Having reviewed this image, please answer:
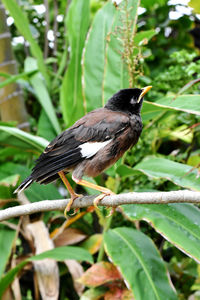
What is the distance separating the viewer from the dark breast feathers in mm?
1411

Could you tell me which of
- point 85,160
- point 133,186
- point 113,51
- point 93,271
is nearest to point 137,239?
point 93,271

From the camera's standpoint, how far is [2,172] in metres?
2.51

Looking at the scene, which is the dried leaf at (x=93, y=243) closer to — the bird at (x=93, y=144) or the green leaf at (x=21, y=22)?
the bird at (x=93, y=144)

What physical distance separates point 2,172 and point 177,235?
4.04 feet

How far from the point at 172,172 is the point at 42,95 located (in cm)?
113

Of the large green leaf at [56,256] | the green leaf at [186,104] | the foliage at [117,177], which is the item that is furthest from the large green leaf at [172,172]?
the large green leaf at [56,256]

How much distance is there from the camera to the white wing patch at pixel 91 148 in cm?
143

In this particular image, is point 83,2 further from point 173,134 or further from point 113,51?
point 173,134

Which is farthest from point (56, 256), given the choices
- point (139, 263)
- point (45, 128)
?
point (45, 128)

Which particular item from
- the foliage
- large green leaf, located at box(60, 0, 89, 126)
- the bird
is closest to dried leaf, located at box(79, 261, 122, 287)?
the foliage

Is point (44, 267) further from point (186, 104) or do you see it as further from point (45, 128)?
point (186, 104)

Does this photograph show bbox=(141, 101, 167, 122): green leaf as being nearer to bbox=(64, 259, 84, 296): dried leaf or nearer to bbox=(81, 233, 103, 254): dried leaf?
bbox=(81, 233, 103, 254): dried leaf

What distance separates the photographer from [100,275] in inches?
74.1

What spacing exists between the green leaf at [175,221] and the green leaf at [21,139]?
559 millimetres
